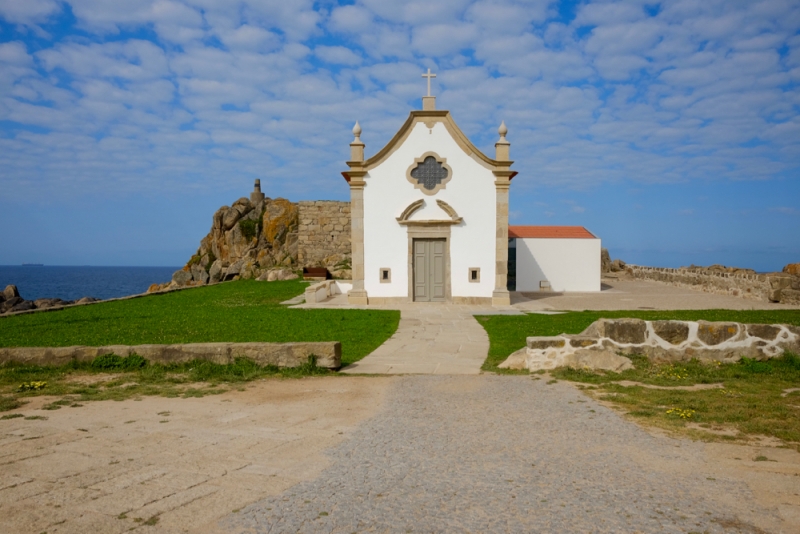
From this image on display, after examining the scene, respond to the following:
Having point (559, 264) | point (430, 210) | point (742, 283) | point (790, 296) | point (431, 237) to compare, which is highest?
point (430, 210)

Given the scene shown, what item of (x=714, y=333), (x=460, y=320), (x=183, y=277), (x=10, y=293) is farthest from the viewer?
(x=183, y=277)

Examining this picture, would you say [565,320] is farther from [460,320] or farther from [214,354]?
[214,354]

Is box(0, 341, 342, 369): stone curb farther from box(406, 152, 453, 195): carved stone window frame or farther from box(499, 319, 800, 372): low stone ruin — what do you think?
box(406, 152, 453, 195): carved stone window frame

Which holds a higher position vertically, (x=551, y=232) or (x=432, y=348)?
(x=551, y=232)

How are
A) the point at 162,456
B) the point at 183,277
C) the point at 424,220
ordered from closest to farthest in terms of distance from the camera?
the point at 162,456
the point at 424,220
the point at 183,277

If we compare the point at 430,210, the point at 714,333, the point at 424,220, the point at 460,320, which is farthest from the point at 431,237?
the point at 714,333

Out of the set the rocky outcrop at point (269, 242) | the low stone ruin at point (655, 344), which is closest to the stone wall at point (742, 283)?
the low stone ruin at point (655, 344)

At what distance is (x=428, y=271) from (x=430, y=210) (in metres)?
2.19

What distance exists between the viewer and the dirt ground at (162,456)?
3.62 meters

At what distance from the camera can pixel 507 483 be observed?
4.09 meters

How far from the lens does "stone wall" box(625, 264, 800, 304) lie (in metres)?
19.3

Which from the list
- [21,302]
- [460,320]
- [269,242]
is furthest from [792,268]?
[21,302]

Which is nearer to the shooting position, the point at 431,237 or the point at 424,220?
the point at 424,220

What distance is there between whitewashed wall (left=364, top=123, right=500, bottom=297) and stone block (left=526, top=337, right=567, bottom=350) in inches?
457
